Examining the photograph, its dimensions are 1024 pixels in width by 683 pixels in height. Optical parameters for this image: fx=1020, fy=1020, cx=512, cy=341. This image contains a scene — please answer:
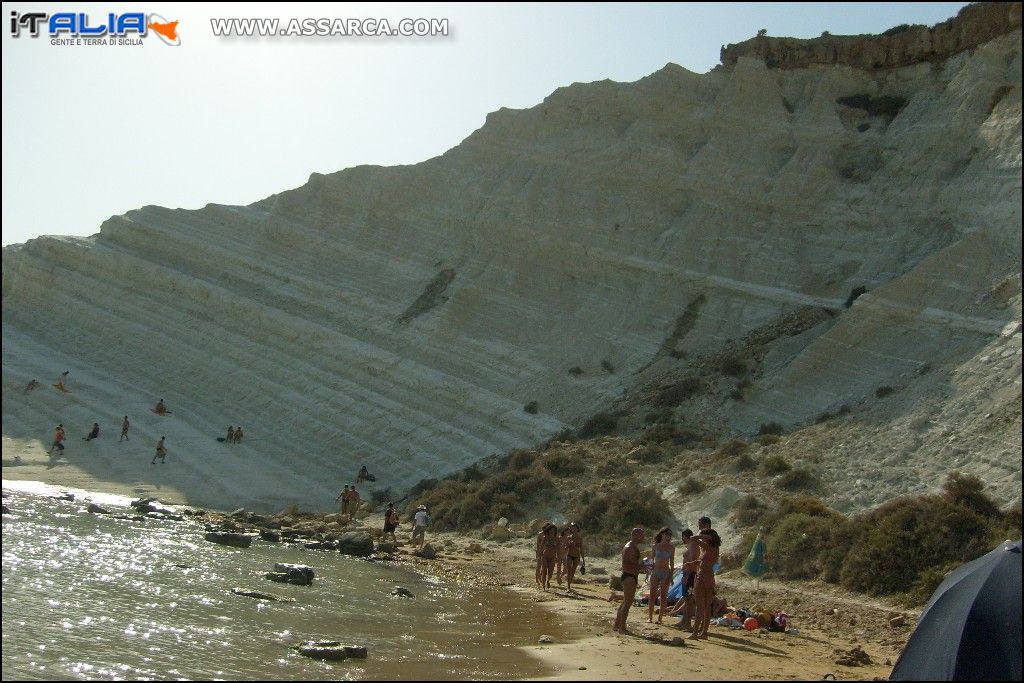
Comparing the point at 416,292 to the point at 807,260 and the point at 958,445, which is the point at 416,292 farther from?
the point at 958,445

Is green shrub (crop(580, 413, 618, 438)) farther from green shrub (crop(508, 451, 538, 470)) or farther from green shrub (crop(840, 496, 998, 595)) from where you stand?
green shrub (crop(840, 496, 998, 595))

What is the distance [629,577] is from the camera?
12281 mm

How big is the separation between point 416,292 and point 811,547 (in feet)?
68.7

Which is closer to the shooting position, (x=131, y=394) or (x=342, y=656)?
(x=342, y=656)

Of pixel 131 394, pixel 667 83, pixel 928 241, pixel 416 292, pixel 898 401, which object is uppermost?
pixel 667 83

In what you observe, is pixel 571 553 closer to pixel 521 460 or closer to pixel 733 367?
pixel 521 460

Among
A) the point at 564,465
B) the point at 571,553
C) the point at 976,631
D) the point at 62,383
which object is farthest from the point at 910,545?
the point at 62,383

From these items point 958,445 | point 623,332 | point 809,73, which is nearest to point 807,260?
point 623,332

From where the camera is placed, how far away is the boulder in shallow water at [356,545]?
20047mm

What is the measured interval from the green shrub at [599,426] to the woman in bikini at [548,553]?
33.2ft

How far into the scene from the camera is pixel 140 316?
38.3 metres

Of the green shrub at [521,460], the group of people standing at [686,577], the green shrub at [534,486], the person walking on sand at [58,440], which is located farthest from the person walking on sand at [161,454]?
the group of people standing at [686,577]

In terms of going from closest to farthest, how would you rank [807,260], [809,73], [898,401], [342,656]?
[342,656] < [898,401] < [807,260] < [809,73]

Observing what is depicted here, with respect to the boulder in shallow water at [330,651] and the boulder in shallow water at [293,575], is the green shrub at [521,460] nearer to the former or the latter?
the boulder in shallow water at [293,575]
